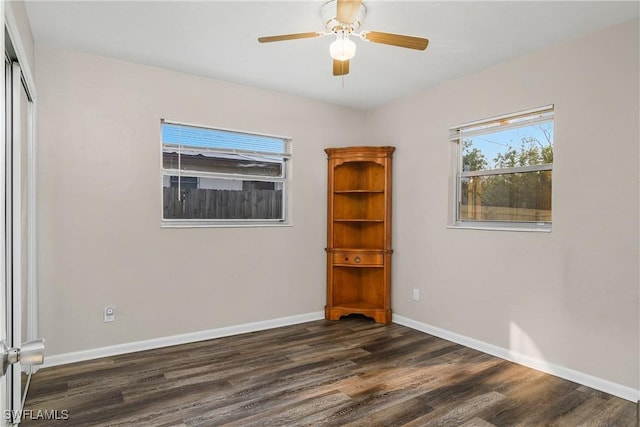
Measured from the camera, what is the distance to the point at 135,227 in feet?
11.2

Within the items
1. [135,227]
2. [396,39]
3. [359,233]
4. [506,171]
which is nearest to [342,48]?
[396,39]

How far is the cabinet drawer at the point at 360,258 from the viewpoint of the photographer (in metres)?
4.32

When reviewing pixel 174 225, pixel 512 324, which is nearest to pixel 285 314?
pixel 174 225

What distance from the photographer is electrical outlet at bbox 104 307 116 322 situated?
3.28 m

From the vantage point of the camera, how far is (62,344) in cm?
310

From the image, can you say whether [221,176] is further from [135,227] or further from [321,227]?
[321,227]

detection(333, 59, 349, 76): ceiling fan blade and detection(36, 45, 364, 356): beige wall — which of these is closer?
detection(333, 59, 349, 76): ceiling fan blade

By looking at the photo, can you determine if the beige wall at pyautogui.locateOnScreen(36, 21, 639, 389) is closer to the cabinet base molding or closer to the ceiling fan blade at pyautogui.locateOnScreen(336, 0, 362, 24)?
the cabinet base molding

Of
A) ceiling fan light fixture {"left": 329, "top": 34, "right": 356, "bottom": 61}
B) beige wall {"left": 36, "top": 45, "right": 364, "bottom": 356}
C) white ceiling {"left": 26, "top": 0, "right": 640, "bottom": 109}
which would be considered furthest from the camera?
beige wall {"left": 36, "top": 45, "right": 364, "bottom": 356}

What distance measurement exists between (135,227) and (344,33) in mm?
2350

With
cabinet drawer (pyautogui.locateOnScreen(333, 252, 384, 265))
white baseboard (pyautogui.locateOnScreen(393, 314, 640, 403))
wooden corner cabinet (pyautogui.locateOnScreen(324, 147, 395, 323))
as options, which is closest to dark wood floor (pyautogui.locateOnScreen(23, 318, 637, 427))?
white baseboard (pyautogui.locateOnScreen(393, 314, 640, 403))

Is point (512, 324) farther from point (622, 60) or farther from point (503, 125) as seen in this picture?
point (622, 60)

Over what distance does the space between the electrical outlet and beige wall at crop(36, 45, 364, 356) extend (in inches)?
1.6

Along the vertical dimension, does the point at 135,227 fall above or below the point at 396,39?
below
